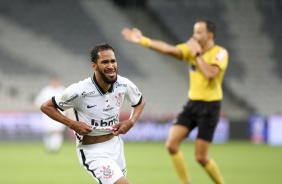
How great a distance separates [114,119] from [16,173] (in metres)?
6.59

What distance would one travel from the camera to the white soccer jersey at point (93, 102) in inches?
302

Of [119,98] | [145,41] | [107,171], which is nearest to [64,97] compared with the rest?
[119,98]

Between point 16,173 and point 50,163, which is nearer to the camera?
point 16,173

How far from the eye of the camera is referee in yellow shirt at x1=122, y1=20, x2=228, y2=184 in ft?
33.0

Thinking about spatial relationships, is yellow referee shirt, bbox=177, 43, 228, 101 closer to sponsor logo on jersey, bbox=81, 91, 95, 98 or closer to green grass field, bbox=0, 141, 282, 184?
green grass field, bbox=0, 141, 282, 184

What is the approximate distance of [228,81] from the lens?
26.5m

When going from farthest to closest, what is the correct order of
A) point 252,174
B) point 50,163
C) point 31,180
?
point 50,163
point 252,174
point 31,180

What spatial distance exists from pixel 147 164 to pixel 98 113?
8.50 m

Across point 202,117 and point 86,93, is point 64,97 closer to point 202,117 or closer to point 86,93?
point 86,93

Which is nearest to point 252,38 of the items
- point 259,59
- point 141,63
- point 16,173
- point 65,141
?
point 259,59

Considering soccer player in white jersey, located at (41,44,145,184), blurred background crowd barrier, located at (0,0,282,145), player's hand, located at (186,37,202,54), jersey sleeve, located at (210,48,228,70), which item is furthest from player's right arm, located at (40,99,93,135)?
blurred background crowd barrier, located at (0,0,282,145)

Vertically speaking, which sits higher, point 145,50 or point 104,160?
point 145,50

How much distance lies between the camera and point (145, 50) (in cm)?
2764

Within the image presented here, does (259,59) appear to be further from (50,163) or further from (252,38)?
(50,163)
